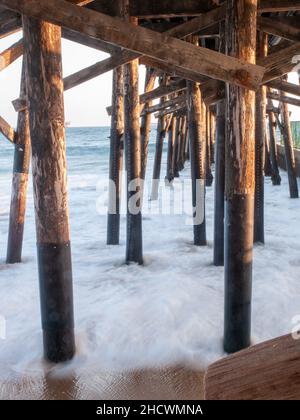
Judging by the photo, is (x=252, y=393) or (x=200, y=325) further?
(x=200, y=325)

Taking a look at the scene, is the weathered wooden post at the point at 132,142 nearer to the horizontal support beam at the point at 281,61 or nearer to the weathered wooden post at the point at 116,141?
the weathered wooden post at the point at 116,141

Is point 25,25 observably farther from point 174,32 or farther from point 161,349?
point 161,349

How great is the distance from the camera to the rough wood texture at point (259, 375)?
1.76 ft

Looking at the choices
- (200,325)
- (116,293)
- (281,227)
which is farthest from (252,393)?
(281,227)

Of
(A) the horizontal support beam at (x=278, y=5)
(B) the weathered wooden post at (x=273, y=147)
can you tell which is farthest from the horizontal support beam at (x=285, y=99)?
Result: (A) the horizontal support beam at (x=278, y=5)

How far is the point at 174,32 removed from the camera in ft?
11.6

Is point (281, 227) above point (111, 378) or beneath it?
above

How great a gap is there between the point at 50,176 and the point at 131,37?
841 millimetres

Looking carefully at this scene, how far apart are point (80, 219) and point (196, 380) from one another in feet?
19.3

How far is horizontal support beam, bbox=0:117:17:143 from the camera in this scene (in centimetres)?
392

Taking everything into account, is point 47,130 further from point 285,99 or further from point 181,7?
point 285,99

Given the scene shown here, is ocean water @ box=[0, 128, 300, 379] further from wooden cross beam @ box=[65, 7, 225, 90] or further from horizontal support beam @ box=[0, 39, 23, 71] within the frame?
horizontal support beam @ box=[0, 39, 23, 71]

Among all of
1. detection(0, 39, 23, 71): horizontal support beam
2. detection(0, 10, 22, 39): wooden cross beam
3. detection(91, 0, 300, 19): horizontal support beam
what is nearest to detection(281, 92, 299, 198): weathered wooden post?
detection(91, 0, 300, 19): horizontal support beam

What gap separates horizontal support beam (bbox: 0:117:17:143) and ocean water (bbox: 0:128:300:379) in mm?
1433
